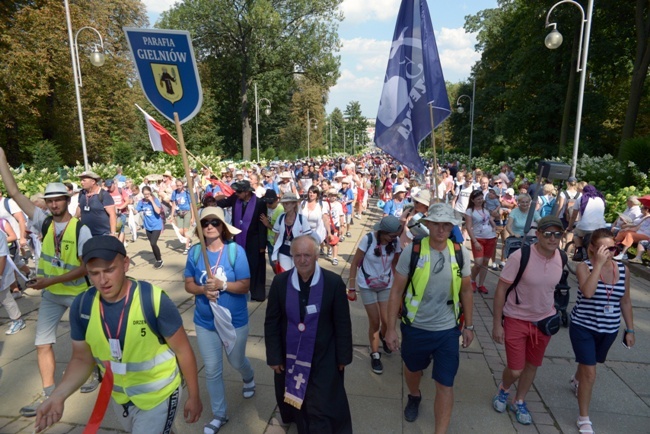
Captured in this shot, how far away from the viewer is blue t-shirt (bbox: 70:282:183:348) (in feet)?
7.18

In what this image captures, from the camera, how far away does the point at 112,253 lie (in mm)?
2111

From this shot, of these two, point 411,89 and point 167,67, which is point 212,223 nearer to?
point 167,67

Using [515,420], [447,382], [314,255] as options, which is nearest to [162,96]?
[314,255]

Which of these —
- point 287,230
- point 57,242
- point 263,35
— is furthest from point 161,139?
point 263,35

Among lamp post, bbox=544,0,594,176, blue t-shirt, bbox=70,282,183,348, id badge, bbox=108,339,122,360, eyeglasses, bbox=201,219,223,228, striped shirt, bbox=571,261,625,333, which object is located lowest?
striped shirt, bbox=571,261,625,333

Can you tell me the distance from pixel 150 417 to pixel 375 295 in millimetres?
2591

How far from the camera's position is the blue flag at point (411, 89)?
13.4 feet

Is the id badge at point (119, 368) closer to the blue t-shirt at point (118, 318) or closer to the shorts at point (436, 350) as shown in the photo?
the blue t-shirt at point (118, 318)

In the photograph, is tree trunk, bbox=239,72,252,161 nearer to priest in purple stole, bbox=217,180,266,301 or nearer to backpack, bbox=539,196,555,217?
backpack, bbox=539,196,555,217

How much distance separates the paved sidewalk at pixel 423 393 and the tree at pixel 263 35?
31654mm

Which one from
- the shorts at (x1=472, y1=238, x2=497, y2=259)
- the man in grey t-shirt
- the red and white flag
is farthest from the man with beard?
the shorts at (x1=472, y1=238, x2=497, y2=259)

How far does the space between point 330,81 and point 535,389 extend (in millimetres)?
35386

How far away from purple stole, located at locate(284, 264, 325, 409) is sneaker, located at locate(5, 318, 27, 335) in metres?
4.73

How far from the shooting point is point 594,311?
3338 mm
